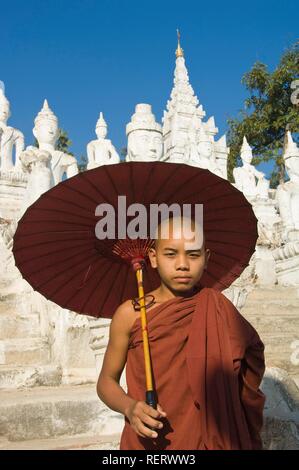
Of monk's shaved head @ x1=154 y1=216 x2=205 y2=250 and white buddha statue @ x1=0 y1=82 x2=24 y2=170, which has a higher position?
white buddha statue @ x1=0 y1=82 x2=24 y2=170

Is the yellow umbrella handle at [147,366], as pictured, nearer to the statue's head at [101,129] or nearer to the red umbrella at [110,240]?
the red umbrella at [110,240]

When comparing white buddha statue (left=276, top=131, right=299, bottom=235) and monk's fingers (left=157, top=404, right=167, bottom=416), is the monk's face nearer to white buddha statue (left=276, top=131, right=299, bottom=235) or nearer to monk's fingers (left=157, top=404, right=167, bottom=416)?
monk's fingers (left=157, top=404, right=167, bottom=416)

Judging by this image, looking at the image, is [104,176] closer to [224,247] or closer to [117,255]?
[117,255]

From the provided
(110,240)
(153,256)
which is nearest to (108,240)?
(110,240)

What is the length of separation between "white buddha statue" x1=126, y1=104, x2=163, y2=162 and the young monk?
333 cm

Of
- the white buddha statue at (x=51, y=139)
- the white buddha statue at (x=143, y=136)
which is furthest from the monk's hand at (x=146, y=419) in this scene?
the white buddha statue at (x=51, y=139)

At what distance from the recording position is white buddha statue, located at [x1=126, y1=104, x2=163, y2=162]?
5.28 metres

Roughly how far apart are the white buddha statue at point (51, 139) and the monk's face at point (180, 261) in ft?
24.4

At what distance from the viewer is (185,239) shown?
1.98m

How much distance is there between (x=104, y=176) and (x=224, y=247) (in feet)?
2.19

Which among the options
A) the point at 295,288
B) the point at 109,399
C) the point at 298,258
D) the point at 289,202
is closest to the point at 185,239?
the point at 109,399

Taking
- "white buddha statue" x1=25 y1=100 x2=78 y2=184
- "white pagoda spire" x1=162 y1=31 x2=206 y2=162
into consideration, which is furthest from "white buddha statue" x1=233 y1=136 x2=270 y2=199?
"white buddha statue" x1=25 y1=100 x2=78 y2=184

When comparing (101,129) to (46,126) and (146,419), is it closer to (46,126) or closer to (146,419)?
(46,126)

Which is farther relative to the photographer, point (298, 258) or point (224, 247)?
point (298, 258)
